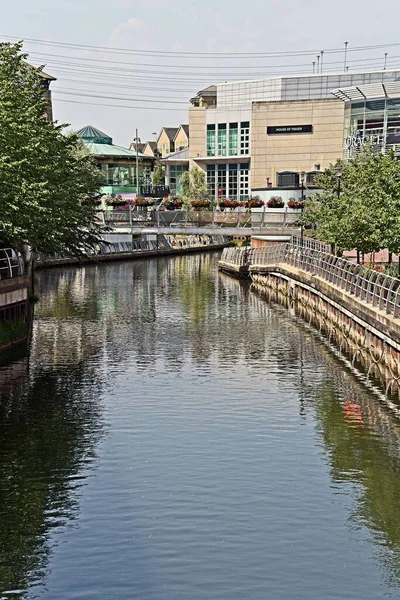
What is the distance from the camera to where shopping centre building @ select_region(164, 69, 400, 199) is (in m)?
134

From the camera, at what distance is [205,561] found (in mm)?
19219

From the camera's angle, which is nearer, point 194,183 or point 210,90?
point 194,183

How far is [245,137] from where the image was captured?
147 metres

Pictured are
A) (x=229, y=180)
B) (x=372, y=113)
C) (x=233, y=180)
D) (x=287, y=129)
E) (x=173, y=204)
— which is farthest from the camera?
(x=229, y=180)

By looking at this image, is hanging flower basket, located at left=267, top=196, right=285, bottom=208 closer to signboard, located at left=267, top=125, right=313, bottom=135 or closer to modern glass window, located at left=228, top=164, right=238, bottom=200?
signboard, located at left=267, top=125, right=313, bottom=135

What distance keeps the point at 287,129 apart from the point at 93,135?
49.4 meters

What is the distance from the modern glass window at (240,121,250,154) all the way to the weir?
62.5 metres

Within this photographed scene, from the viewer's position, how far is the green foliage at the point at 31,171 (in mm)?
38625

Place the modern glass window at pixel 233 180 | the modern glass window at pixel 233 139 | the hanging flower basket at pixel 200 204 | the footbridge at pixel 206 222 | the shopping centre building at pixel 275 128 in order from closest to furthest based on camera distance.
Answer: the footbridge at pixel 206 222, the hanging flower basket at pixel 200 204, the shopping centre building at pixel 275 128, the modern glass window at pixel 233 139, the modern glass window at pixel 233 180

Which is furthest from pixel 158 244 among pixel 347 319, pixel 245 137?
pixel 347 319

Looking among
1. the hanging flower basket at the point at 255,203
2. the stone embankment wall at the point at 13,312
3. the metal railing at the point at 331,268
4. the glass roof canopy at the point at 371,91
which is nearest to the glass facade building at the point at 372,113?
the glass roof canopy at the point at 371,91

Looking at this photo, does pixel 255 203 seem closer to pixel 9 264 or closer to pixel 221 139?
pixel 9 264

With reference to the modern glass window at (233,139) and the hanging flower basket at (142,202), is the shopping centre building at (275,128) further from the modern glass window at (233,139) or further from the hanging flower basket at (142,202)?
the hanging flower basket at (142,202)

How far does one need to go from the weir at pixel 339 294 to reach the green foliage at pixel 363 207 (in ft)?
5.22
